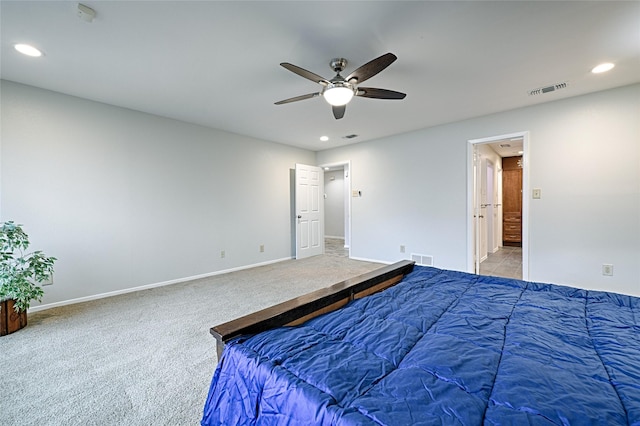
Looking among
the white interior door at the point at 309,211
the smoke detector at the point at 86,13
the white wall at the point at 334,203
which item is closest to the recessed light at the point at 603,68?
the smoke detector at the point at 86,13

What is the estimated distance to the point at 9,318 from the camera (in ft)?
8.02

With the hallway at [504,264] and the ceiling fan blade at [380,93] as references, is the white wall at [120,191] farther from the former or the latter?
the hallway at [504,264]

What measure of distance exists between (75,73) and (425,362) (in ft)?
12.6

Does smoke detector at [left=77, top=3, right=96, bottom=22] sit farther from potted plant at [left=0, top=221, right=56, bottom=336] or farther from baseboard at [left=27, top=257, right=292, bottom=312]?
baseboard at [left=27, top=257, right=292, bottom=312]

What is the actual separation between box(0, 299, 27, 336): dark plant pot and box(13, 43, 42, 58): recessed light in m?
2.23

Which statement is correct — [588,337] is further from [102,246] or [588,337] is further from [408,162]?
[102,246]

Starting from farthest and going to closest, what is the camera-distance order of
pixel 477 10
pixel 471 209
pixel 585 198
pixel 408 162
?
pixel 408 162 → pixel 471 209 → pixel 585 198 → pixel 477 10

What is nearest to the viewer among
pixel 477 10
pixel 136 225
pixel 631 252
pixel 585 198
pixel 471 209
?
pixel 477 10

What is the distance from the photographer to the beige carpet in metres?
1.53

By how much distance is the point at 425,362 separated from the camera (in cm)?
98

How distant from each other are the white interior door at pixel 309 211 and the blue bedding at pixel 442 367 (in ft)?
14.2

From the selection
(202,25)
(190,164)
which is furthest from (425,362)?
(190,164)

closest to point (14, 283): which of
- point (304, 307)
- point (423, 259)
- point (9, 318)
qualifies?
point (9, 318)

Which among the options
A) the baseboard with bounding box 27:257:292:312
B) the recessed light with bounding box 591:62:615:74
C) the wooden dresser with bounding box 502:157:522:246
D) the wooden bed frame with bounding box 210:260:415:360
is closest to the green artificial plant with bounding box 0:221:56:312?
the baseboard with bounding box 27:257:292:312
